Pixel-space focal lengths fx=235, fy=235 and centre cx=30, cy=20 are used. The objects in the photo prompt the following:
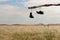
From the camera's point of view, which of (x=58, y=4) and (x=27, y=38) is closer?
(x=58, y=4)

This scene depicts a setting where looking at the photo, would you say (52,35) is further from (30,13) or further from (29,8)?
(29,8)

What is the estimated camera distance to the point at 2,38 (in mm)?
16562

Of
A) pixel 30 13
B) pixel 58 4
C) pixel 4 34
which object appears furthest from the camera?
pixel 4 34

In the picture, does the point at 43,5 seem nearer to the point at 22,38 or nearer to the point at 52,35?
the point at 52,35

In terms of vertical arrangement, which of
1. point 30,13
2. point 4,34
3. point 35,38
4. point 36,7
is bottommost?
point 4,34

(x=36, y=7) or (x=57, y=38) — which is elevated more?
(x=36, y=7)

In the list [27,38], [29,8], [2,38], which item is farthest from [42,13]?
[2,38]

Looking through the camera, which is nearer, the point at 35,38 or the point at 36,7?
the point at 36,7

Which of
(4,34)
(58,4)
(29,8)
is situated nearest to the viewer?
(58,4)

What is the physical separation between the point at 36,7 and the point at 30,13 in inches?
43.4

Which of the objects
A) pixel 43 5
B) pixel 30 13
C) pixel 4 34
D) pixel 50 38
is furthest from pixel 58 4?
pixel 4 34

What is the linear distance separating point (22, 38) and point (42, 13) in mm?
8318

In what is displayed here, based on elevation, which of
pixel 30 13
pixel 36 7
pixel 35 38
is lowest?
pixel 35 38

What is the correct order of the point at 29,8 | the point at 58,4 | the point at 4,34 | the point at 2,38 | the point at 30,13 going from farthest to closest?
the point at 4,34 → the point at 2,38 → the point at 30,13 → the point at 29,8 → the point at 58,4
